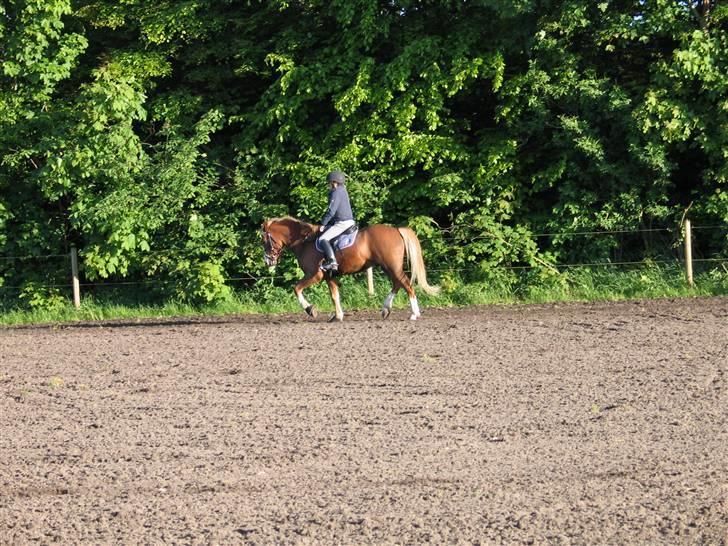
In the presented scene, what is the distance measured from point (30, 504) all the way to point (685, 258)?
1518cm

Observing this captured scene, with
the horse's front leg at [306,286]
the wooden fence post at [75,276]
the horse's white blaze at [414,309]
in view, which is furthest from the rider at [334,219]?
the wooden fence post at [75,276]

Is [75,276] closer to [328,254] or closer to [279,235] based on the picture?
[279,235]

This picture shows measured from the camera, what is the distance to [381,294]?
19.8 meters

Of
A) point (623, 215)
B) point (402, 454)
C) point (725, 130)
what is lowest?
point (402, 454)

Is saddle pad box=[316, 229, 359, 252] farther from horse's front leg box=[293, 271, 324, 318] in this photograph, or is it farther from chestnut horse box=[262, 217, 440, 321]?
horse's front leg box=[293, 271, 324, 318]

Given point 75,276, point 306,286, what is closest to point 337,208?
point 306,286

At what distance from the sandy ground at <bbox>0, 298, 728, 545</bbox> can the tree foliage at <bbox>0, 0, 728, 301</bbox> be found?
5529 millimetres

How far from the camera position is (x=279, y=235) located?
17375 mm

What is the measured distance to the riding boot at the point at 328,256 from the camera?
55.5ft

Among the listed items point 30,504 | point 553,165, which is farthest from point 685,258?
point 30,504

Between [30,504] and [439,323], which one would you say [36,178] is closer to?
[439,323]

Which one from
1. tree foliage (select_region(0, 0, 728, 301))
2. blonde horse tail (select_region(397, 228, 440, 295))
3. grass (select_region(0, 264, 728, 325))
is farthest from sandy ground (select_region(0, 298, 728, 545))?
tree foliage (select_region(0, 0, 728, 301))

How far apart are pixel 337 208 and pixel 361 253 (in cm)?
82

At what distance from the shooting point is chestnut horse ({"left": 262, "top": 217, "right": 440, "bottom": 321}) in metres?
16.8
